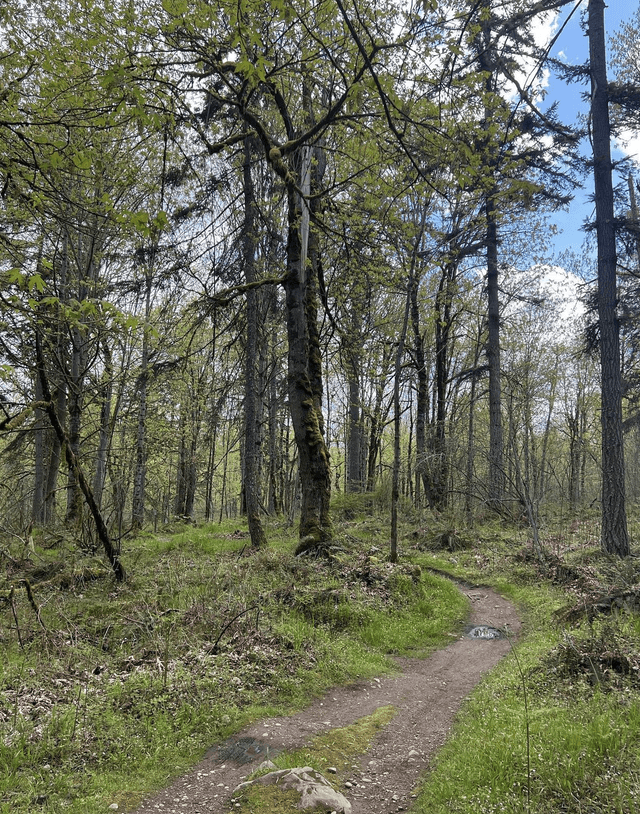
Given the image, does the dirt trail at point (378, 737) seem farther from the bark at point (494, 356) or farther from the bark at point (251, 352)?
the bark at point (494, 356)

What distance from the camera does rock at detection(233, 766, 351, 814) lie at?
3156mm

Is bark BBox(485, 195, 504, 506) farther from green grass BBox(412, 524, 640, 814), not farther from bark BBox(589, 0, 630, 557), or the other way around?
green grass BBox(412, 524, 640, 814)

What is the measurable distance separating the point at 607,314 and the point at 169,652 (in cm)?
972

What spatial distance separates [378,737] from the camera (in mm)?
4316

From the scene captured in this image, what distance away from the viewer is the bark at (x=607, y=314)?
30.9 feet

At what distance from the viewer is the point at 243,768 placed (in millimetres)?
3789

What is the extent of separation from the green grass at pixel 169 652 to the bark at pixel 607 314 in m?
3.65

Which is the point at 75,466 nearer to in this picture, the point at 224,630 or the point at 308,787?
the point at 224,630

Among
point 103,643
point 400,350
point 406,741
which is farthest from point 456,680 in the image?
point 400,350

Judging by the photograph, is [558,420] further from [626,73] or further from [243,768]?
[243,768]

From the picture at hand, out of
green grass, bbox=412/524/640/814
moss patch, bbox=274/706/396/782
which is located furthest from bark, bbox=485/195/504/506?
moss patch, bbox=274/706/396/782

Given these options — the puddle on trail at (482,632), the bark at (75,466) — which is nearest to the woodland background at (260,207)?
the bark at (75,466)

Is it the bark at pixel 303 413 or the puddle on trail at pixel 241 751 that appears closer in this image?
the puddle on trail at pixel 241 751

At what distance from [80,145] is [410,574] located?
763 centimetres
